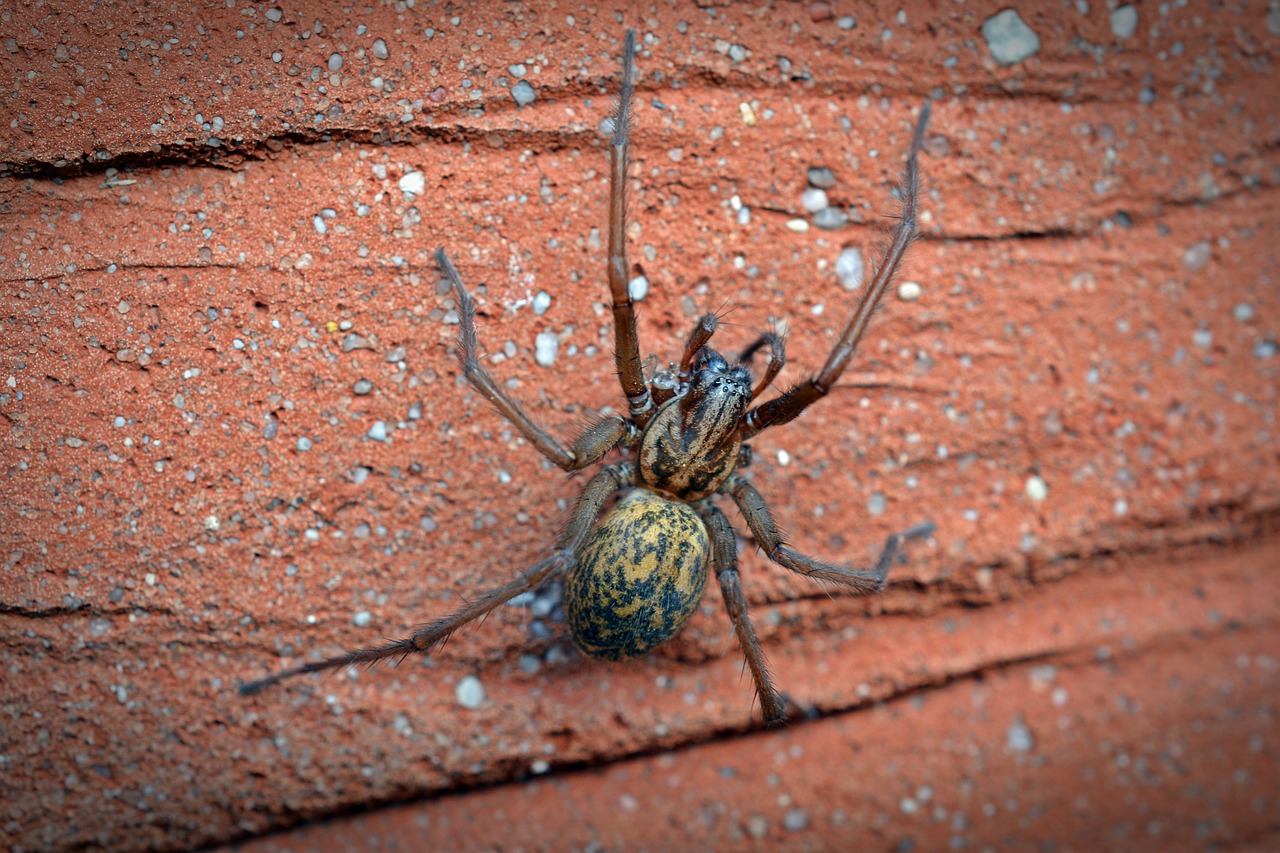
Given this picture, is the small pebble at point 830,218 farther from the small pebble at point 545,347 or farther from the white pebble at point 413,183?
the white pebble at point 413,183

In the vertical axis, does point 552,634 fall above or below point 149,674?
below

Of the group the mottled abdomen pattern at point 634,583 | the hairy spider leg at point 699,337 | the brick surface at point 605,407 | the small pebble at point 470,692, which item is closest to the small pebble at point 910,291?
the brick surface at point 605,407

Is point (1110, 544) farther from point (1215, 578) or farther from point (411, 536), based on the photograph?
point (411, 536)

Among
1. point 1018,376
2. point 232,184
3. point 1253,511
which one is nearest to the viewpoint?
point 232,184

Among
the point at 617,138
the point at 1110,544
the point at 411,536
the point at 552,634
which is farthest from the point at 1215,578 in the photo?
the point at 411,536

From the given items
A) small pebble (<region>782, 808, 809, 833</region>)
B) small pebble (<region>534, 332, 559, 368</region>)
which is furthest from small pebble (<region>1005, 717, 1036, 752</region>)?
small pebble (<region>534, 332, 559, 368</region>)
